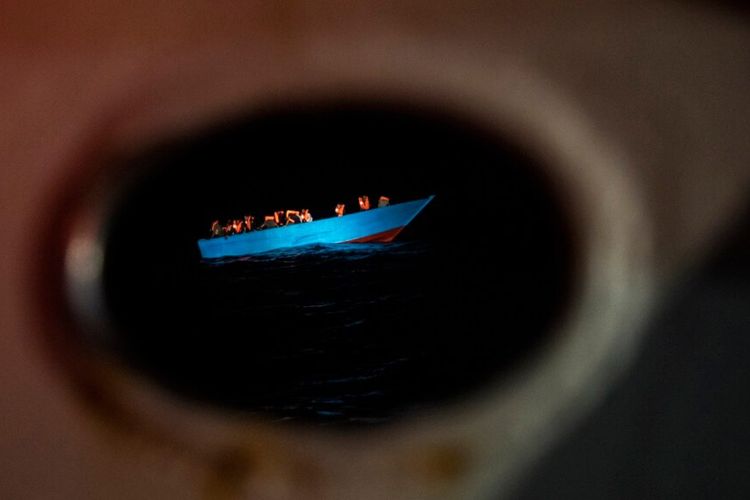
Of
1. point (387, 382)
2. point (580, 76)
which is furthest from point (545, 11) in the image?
point (387, 382)

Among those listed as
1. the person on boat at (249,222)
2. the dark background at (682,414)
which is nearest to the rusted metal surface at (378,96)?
the dark background at (682,414)

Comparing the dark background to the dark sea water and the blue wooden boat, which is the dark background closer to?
the dark sea water

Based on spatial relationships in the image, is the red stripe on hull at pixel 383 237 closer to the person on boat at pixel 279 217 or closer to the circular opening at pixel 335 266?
the circular opening at pixel 335 266

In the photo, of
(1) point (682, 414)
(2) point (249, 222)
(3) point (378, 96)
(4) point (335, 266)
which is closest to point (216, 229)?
(2) point (249, 222)

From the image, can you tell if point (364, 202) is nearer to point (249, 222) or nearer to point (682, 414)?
point (249, 222)

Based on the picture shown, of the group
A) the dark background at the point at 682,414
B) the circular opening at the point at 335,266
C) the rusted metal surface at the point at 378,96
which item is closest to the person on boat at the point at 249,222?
the circular opening at the point at 335,266

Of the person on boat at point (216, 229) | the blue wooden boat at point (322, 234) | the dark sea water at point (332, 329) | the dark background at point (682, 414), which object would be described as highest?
the person on boat at point (216, 229)

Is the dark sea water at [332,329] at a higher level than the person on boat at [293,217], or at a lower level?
lower
